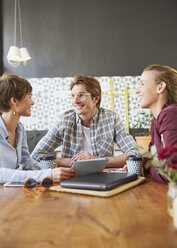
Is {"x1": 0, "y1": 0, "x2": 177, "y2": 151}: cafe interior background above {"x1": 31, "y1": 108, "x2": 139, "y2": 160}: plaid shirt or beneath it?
above

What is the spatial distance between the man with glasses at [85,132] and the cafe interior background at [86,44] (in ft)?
11.5

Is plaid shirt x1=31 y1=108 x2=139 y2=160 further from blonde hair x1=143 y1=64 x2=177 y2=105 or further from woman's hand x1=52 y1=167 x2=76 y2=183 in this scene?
woman's hand x1=52 y1=167 x2=76 y2=183

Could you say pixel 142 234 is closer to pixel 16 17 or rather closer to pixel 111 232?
pixel 111 232

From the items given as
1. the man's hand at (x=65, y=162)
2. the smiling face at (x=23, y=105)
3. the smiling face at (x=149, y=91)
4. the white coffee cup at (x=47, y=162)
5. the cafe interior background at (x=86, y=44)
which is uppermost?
the cafe interior background at (x=86, y=44)

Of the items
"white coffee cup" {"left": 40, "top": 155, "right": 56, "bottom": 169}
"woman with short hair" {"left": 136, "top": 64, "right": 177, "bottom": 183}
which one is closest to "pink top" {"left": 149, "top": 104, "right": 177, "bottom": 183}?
"woman with short hair" {"left": 136, "top": 64, "right": 177, "bottom": 183}

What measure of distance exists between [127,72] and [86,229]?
5.43 metres

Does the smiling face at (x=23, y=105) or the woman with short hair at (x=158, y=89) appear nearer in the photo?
the woman with short hair at (x=158, y=89)

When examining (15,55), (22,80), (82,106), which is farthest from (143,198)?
(15,55)

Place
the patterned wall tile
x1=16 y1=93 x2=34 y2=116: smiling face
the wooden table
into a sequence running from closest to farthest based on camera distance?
the wooden table, x1=16 y1=93 x2=34 y2=116: smiling face, the patterned wall tile

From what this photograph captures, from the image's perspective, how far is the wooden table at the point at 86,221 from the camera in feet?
2.04

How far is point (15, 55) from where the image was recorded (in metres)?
4.21

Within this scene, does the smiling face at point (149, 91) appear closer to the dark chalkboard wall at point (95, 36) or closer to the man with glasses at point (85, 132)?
the man with glasses at point (85, 132)

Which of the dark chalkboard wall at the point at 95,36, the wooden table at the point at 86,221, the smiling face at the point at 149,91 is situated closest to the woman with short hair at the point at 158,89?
the smiling face at the point at 149,91

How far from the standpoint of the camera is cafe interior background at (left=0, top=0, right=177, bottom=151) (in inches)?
229
